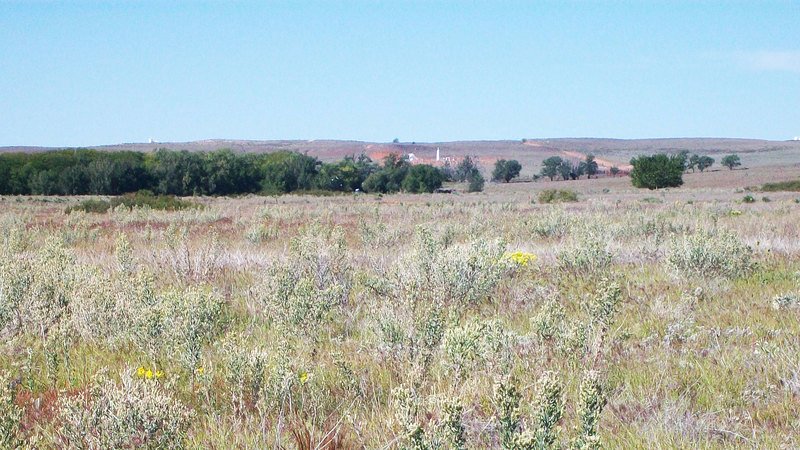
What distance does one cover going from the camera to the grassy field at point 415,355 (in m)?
3.65

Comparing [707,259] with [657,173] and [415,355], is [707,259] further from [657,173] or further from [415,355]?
[657,173]

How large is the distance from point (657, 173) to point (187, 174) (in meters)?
44.7

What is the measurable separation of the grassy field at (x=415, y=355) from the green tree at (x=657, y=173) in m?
68.5

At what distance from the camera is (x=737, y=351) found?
5418 millimetres

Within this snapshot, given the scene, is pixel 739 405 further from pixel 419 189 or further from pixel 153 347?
pixel 419 189

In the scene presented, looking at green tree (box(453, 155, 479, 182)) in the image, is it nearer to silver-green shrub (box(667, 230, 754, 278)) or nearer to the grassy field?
silver-green shrub (box(667, 230, 754, 278))

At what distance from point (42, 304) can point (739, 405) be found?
5632mm

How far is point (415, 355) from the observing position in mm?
5273

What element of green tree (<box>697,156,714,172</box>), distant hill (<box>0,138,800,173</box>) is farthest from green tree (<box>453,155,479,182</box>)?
green tree (<box>697,156,714,172</box>)

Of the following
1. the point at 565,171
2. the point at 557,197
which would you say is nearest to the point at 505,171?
the point at 565,171

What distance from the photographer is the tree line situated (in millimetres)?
74125

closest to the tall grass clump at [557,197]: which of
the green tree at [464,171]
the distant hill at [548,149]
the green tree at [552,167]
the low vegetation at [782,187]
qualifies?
the low vegetation at [782,187]

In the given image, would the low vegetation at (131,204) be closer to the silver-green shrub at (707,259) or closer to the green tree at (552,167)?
the silver-green shrub at (707,259)

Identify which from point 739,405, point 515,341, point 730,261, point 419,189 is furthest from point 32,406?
point 419,189
